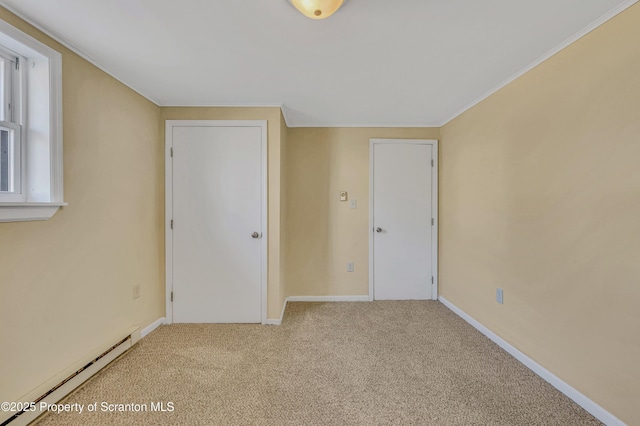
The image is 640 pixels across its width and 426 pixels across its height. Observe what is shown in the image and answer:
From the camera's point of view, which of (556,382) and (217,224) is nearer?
(556,382)

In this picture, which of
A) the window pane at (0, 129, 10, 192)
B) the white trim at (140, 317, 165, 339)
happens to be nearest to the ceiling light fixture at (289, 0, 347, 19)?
the window pane at (0, 129, 10, 192)

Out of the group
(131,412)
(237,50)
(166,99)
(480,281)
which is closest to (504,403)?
(480,281)

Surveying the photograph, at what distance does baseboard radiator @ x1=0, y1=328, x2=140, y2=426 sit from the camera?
1298 mm

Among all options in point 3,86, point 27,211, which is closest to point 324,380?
point 27,211

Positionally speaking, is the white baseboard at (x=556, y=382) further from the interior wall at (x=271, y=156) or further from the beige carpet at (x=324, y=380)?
the interior wall at (x=271, y=156)

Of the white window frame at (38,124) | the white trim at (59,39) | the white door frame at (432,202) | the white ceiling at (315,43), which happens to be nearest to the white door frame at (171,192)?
the white ceiling at (315,43)

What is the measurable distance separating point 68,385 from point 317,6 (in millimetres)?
2531

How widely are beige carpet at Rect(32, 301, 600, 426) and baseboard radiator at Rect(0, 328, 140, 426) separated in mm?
57

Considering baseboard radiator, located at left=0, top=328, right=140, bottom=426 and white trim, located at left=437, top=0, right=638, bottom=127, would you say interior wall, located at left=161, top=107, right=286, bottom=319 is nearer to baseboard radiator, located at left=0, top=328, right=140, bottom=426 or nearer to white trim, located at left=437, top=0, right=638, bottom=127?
baseboard radiator, located at left=0, top=328, right=140, bottom=426

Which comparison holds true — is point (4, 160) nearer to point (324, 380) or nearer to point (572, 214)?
point (324, 380)

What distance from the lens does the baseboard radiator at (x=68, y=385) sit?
130 centimetres

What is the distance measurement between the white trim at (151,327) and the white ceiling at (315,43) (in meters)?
2.10

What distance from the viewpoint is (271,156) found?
98.6 inches

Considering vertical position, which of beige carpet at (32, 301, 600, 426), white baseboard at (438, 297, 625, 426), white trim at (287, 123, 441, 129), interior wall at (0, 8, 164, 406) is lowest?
beige carpet at (32, 301, 600, 426)
